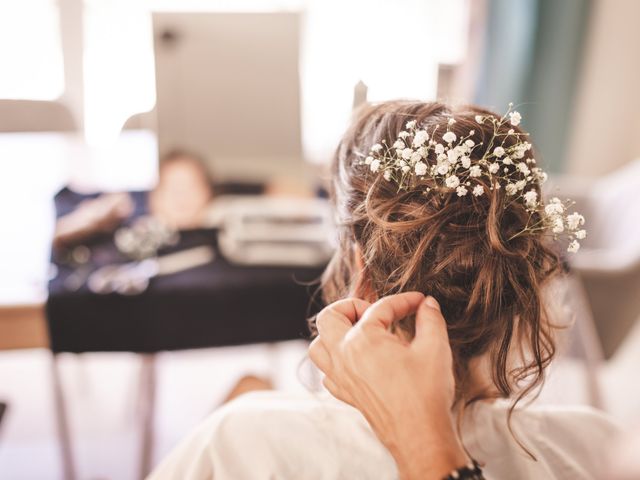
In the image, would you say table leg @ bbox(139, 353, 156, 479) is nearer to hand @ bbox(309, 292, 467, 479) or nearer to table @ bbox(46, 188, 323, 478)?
table @ bbox(46, 188, 323, 478)

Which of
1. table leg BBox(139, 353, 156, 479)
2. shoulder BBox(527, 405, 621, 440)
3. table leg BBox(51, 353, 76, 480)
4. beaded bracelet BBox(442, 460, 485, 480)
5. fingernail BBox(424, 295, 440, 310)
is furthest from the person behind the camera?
table leg BBox(139, 353, 156, 479)

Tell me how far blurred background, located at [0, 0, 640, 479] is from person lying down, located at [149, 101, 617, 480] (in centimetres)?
48

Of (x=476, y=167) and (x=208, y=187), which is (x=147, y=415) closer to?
(x=208, y=187)

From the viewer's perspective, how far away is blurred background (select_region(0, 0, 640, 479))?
54.3 inches

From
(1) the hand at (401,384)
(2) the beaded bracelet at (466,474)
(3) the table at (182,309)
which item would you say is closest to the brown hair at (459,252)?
(1) the hand at (401,384)

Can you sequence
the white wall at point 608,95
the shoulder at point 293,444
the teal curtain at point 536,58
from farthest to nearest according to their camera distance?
the white wall at point 608,95, the teal curtain at point 536,58, the shoulder at point 293,444

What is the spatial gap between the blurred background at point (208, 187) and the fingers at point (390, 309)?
2.29ft

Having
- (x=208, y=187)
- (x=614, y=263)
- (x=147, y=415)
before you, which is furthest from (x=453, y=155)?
(x=147, y=415)

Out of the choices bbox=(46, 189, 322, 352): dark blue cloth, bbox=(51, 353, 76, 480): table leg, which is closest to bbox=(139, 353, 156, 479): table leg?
bbox=(51, 353, 76, 480): table leg

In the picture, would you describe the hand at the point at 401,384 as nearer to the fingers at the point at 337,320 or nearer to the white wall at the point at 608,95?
the fingers at the point at 337,320

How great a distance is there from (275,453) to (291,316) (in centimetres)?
65

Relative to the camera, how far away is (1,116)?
5.66 ft

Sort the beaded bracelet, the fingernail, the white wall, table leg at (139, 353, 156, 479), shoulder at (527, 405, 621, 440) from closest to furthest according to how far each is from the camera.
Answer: the beaded bracelet, the fingernail, shoulder at (527, 405, 621, 440), table leg at (139, 353, 156, 479), the white wall

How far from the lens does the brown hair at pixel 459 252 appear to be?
0.68 m
